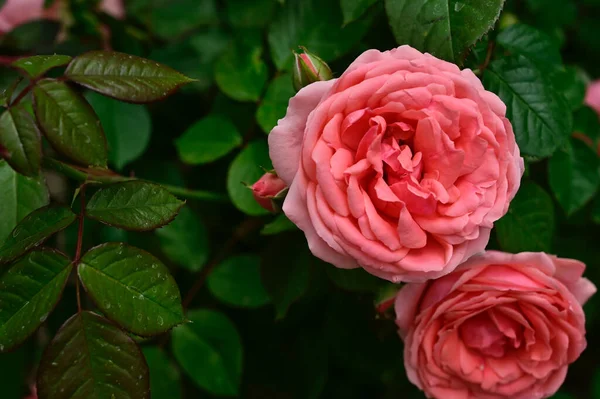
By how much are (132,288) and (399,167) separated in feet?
0.83

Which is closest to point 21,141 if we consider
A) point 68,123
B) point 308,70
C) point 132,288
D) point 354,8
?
point 68,123

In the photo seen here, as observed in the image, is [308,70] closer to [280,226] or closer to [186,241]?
[280,226]

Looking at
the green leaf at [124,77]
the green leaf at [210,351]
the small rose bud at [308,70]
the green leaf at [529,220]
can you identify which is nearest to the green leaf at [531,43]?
the green leaf at [529,220]

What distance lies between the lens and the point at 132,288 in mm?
522

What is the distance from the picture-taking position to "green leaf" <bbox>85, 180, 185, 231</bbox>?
530 mm

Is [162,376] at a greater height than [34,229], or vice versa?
[34,229]

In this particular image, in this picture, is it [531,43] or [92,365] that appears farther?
[531,43]

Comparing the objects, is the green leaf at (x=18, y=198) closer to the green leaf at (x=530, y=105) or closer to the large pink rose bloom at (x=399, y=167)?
the large pink rose bloom at (x=399, y=167)

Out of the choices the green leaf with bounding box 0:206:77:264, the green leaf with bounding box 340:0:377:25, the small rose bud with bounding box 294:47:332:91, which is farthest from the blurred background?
the green leaf with bounding box 0:206:77:264

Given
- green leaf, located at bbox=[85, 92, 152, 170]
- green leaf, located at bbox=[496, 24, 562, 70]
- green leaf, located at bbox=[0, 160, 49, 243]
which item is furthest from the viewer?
green leaf, located at bbox=[85, 92, 152, 170]

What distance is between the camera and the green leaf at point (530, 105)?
639mm

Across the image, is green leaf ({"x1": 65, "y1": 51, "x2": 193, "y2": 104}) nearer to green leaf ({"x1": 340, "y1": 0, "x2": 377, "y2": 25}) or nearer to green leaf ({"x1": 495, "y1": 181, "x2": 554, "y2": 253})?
green leaf ({"x1": 340, "y1": 0, "x2": 377, "y2": 25})

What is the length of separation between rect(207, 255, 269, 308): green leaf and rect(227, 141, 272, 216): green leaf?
0.13 metres

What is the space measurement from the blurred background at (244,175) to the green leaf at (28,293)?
0.75ft
